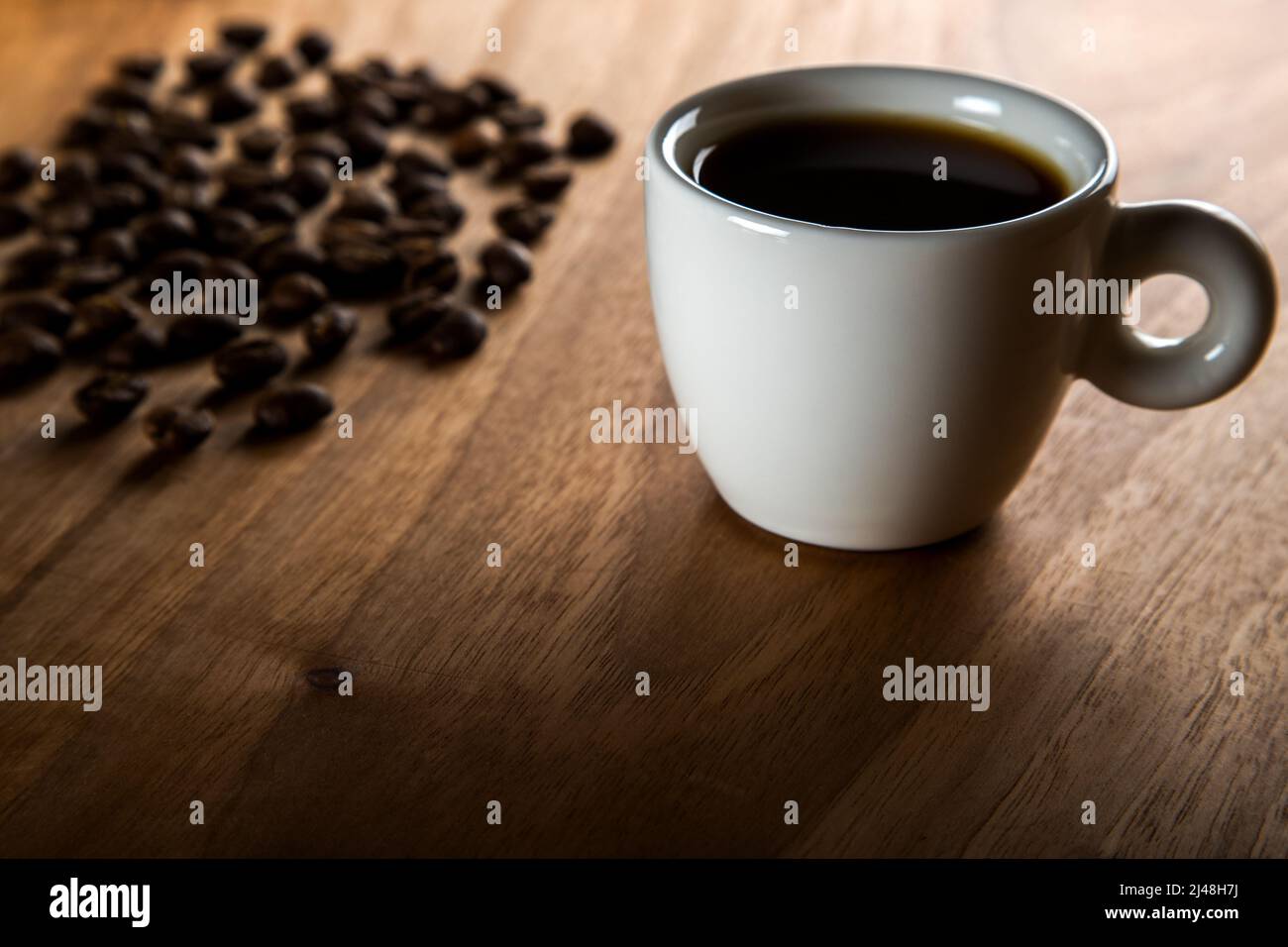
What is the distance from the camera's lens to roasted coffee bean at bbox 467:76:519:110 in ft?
4.06

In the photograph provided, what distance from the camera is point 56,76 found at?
135cm

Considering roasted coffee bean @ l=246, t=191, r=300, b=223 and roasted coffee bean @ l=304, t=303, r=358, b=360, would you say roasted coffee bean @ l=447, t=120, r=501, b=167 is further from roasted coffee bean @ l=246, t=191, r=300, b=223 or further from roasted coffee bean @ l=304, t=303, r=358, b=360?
roasted coffee bean @ l=304, t=303, r=358, b=360

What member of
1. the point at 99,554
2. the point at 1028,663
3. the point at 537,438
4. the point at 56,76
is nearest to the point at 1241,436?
the point at 1028,663

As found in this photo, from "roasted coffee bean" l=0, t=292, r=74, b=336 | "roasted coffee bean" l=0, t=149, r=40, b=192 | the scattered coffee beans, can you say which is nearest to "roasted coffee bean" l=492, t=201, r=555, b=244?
the scattered coffee beans

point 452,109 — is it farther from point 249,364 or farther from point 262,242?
point 249,364

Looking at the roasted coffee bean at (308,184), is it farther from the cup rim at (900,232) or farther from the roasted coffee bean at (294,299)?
the cup rim at (900,232)

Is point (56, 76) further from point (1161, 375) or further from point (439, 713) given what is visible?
point (1161, 375)

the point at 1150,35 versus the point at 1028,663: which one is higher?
the point at 1150,35

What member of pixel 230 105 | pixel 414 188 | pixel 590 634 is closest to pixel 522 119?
pixel 414 188
